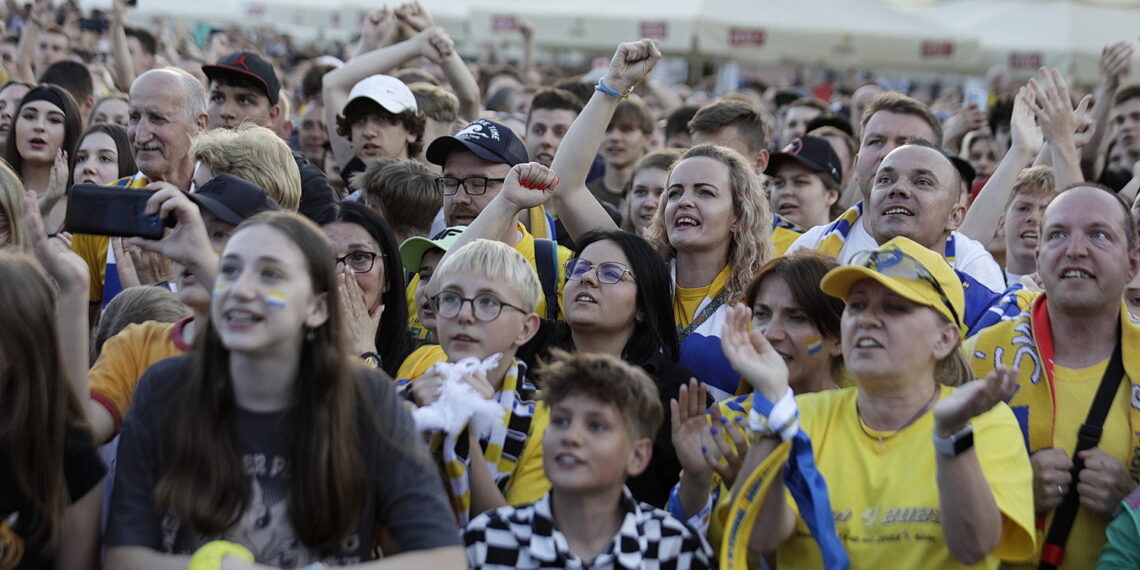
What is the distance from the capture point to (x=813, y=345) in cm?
401

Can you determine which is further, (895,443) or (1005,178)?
(1005,178)

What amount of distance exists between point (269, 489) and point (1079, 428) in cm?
238

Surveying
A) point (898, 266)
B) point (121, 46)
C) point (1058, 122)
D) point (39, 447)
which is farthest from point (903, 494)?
point (121, 46)

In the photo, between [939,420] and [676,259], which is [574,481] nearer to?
[939,420]

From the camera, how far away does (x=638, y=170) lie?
6.18m

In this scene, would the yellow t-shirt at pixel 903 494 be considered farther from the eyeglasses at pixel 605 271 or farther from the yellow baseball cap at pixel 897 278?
the eyeglasses at pixel 605 271

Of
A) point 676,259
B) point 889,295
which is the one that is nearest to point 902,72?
point 676,259

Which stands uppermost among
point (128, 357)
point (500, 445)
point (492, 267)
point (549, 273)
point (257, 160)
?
point (257, 160)

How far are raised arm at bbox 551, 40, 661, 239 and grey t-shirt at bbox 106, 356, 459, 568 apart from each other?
88.0 inches

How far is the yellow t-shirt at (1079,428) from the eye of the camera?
3691 mm

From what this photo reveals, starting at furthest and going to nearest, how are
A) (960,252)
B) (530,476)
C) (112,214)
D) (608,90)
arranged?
(960,252)
(608,90)
(530,476)
(112,214)

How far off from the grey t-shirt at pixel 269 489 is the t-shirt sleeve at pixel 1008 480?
1461 mm

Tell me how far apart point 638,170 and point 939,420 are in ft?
10.7

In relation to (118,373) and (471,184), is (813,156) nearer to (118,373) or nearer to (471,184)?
(471,184)
